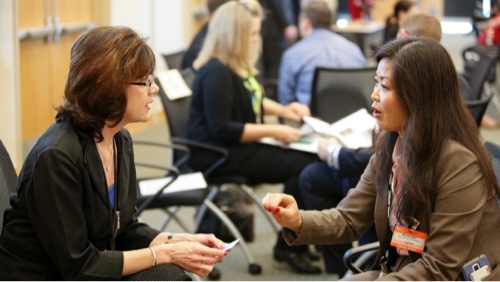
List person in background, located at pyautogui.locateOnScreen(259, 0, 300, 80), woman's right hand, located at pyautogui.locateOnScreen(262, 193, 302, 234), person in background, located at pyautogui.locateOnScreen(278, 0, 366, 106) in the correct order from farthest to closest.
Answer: person in background, located at pyautogui.locateOnScreen(259, 0, 300, 80)
person in background, located at pyautogui.locateOnScreen(278, 0, 366, 106)
woman's right hand, located at pyautogui.locateOnScreen(262, 193, 302, 234)

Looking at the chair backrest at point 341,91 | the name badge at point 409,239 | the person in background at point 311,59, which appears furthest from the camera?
the person in background at point 311,59

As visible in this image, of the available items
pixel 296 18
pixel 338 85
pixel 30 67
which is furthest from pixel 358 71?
pixel 296 18

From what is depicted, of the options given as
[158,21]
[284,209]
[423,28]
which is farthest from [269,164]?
[158,21]

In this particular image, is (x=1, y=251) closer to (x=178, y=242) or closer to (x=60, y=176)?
(x=60, y=176)

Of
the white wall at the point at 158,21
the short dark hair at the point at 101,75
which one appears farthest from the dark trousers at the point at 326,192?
the white wall at the point at 158,21

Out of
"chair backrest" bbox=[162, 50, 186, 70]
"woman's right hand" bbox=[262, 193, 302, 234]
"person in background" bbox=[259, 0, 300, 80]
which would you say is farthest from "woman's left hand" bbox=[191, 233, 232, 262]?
"person in background" bbox=[259, 0, 300, 80]

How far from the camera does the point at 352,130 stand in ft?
12.5

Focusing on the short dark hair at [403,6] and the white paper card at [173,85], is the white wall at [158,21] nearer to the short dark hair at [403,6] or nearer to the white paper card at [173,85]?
the short dark hair at [403,6]

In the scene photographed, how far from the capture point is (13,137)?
4.37 metres

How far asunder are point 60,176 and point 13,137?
8.21 feet

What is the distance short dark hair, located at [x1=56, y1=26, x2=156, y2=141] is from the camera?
2.10 m

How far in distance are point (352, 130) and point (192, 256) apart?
1.79 m

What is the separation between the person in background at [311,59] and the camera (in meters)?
5.11

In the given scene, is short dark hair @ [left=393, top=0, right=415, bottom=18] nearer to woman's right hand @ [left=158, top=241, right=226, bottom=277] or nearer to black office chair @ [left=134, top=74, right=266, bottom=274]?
black office chair @ [left=134, top=74, right=266, bottom=274]
